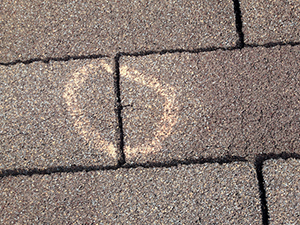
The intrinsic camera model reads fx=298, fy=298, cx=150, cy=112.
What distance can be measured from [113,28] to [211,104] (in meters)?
0.83

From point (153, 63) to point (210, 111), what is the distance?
482 mm

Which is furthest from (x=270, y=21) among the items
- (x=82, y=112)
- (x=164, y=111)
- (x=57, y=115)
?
(x=57, y=115)

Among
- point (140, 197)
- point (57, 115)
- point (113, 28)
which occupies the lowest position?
point (140, 197)

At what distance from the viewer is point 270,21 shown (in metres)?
2.00

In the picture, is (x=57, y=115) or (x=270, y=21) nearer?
(x=57, y=115)

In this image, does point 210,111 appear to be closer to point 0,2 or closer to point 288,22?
point 288,22

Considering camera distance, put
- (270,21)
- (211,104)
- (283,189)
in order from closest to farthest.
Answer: (283,189)
(211,104)
(270,21)

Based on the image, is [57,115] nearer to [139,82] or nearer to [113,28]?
[139,82]

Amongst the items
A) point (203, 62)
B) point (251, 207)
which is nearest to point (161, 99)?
point (203, 62)

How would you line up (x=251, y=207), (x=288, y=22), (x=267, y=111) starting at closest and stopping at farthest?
(x=251, y=207) < (x=267, y=111) < (x=288, y=22)

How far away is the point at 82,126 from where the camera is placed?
188cm

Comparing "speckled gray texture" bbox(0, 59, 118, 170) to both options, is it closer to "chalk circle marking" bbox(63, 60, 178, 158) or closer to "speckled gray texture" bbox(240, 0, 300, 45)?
"chalk circle marking" bbox(63, 60, 178, 158)

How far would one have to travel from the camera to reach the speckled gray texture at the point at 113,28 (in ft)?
6.53

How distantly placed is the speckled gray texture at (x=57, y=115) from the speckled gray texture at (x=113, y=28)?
133 mm
